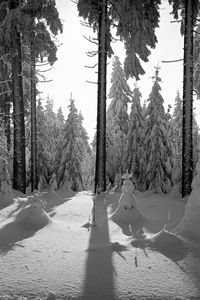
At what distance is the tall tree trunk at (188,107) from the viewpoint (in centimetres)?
1101

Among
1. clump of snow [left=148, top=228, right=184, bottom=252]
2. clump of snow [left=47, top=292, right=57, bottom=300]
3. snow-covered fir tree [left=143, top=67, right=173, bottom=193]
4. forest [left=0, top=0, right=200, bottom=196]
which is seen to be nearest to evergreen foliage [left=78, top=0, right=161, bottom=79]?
forest [left=0, top=0, right=200, bottom=196]

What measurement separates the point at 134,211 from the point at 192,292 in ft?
13.5

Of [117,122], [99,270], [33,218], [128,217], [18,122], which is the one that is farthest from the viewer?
[117,122]

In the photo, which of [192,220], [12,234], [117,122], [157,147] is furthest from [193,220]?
[117,122]

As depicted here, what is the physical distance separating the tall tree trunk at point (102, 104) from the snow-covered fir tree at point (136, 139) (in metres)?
6.42

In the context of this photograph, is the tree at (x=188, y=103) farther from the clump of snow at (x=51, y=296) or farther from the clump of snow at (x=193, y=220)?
the clump of snow at (x=51, y=296)

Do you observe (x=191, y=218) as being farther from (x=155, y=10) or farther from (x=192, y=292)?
(x=155, y=10)

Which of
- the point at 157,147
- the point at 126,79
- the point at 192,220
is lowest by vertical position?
the point at 192,220

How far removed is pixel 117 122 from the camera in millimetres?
22250

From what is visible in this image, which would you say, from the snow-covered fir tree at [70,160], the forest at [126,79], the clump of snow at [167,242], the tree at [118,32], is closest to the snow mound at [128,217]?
the forest at [126,79]

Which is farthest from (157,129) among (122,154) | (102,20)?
(102,20)

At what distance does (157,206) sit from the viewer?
973 cm

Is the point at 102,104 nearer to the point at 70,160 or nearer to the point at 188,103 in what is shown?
the point at 188,103

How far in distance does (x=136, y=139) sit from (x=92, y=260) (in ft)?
49.3
